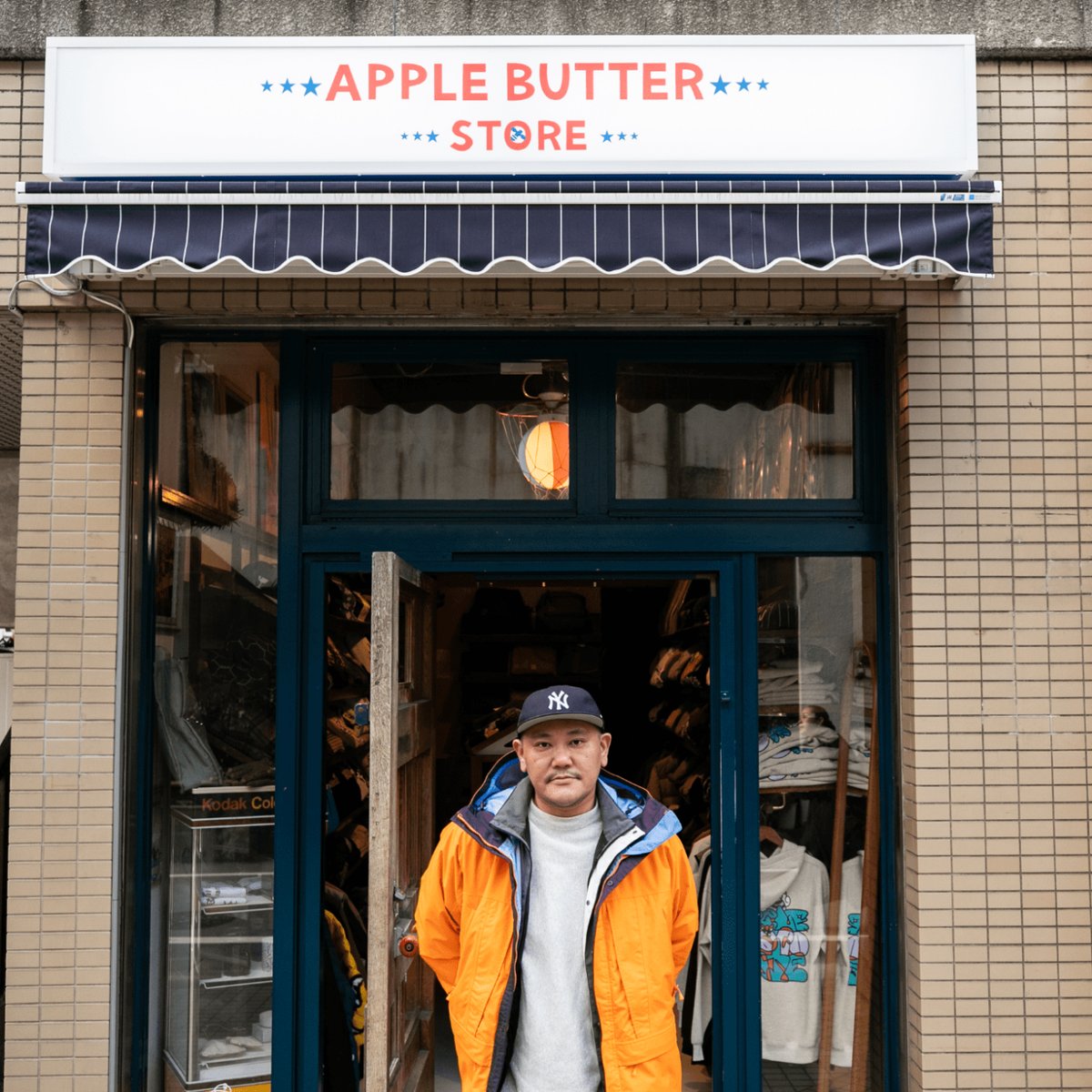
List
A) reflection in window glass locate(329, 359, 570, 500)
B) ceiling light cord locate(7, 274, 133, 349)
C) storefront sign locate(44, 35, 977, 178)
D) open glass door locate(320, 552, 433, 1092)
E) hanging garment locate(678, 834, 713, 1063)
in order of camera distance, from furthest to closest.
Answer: hanging garment locate(678, 834, 713, 1063) → reflection in window glass locate(329, 359, 570, 500) → ceiling light cord locate(7, 274, 133, 349) → storefront sign locate(44, 35, 977, 178) → open glass door locate(320, 552, 433, 1092)

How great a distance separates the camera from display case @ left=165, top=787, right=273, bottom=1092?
193 inches

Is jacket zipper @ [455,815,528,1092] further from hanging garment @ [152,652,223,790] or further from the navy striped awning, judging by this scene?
the navy striped awning

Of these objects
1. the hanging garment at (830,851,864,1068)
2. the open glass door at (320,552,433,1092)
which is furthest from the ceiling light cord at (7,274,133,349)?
the hanging garment at (830,851,864,1068)

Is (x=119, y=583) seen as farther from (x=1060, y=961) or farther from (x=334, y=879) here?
(x=1060, y=961)

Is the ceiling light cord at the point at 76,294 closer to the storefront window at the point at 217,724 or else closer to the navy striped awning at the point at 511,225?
the storefront window at the point at 217,724

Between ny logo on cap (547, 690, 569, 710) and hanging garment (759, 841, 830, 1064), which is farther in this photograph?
hanging garment (759, 841, 830, 1064)

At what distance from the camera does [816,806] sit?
197 inches

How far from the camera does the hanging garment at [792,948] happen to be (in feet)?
16.0

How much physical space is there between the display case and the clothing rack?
2284 millimetres

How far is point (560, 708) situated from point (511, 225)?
163 centimetres

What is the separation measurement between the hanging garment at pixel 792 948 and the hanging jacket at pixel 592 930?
47.1 inches

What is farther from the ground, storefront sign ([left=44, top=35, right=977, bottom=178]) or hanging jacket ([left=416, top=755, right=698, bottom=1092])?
storefront sign ([left=44, top=35, right=977, bottom=178])

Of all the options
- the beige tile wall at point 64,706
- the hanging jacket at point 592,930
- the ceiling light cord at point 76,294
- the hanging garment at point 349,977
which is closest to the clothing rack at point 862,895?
the hanging jacket at point 592,930

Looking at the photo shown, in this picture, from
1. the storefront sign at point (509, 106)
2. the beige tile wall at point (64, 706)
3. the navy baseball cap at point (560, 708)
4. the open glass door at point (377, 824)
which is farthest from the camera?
the beige tile wall at point (64, 706)
